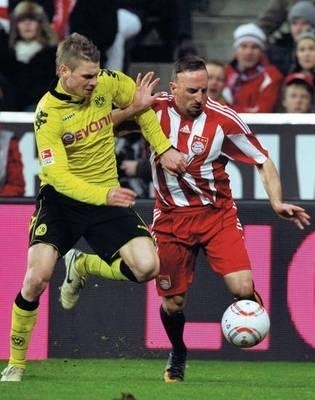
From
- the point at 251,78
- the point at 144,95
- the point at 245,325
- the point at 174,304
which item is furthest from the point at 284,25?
the point at 245,325

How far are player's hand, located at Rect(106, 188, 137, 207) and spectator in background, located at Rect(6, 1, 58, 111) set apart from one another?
4253 millimetres

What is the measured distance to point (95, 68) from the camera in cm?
923

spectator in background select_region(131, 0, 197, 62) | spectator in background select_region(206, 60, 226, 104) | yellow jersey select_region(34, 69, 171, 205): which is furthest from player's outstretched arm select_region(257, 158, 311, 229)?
spectator in background select_region(131, 0, 197, 62)

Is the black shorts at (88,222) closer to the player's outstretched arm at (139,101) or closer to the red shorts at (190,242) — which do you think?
the red shorts at (190,242)

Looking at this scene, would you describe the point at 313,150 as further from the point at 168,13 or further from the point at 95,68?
the point at 168,13

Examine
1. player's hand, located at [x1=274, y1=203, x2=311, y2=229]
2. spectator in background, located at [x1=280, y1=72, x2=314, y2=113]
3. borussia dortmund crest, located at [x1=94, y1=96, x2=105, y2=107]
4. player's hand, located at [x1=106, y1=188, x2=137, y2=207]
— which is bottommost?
player's hand, located at [x1=274, y1=203, x2=311, y2=229]

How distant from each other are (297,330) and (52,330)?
175 centimetres

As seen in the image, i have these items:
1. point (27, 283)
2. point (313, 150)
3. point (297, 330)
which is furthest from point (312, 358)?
point (27, 283)

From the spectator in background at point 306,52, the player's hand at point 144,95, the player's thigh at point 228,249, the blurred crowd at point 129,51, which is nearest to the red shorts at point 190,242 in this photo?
the player's thigh at point 228,249

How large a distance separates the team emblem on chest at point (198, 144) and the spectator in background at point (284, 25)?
4.06m

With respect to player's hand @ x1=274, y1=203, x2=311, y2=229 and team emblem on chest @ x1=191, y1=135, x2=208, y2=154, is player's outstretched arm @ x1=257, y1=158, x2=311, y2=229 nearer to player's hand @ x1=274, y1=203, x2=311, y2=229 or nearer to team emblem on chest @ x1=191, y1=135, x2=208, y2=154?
player's hand @ x1=274, y1=203, x2=311, y2=229

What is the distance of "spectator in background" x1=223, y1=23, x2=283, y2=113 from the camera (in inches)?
511

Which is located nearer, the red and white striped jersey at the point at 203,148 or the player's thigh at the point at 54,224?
the player's thigh at the point at 54,224

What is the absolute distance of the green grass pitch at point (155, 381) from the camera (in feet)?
29.0
